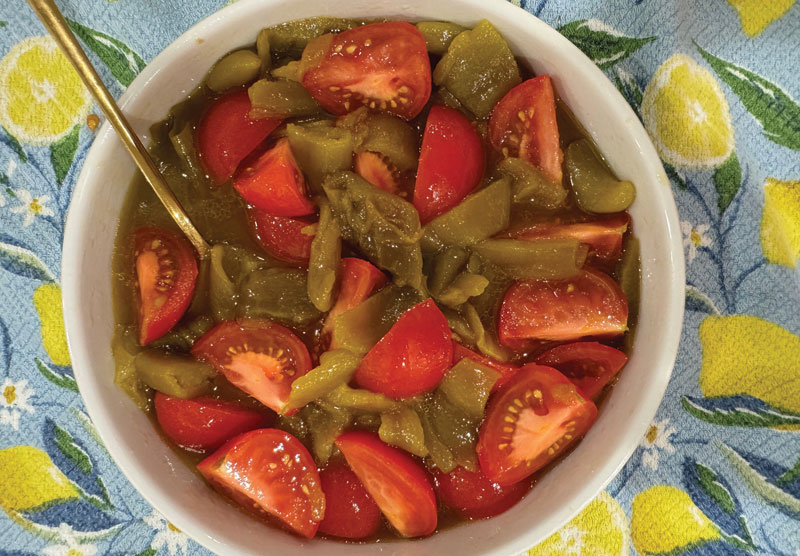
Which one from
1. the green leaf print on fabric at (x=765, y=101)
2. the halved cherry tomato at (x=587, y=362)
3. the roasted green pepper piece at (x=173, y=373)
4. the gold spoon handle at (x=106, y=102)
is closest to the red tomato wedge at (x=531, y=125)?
the halved cherry tomato at (x=587, y=362)

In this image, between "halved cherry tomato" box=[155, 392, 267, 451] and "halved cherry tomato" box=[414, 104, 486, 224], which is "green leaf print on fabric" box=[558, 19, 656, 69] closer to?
"halved cherry tomato" box=[414, 104, 486, 224]

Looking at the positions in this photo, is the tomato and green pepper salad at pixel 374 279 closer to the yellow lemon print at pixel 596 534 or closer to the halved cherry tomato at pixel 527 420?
the halved cherry tomato at pixel 527 420

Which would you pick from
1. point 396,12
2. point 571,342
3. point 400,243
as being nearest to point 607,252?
point 571,342

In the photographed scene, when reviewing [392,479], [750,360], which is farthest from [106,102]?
[750,360]

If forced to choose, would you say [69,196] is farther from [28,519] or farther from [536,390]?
[536,390]

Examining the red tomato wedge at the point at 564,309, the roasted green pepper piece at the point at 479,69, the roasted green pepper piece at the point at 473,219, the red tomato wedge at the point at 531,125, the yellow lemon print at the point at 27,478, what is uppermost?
the roasted green pepper piece at the point at 479,69

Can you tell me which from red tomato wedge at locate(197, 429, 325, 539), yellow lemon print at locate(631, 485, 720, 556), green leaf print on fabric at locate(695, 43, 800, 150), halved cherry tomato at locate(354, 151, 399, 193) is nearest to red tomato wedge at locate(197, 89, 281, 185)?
halved cherry tomato at locate(354, 151, 399, 193)

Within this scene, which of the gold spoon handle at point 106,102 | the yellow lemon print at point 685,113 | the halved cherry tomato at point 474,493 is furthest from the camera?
the yellow lemon print at point 685,113
